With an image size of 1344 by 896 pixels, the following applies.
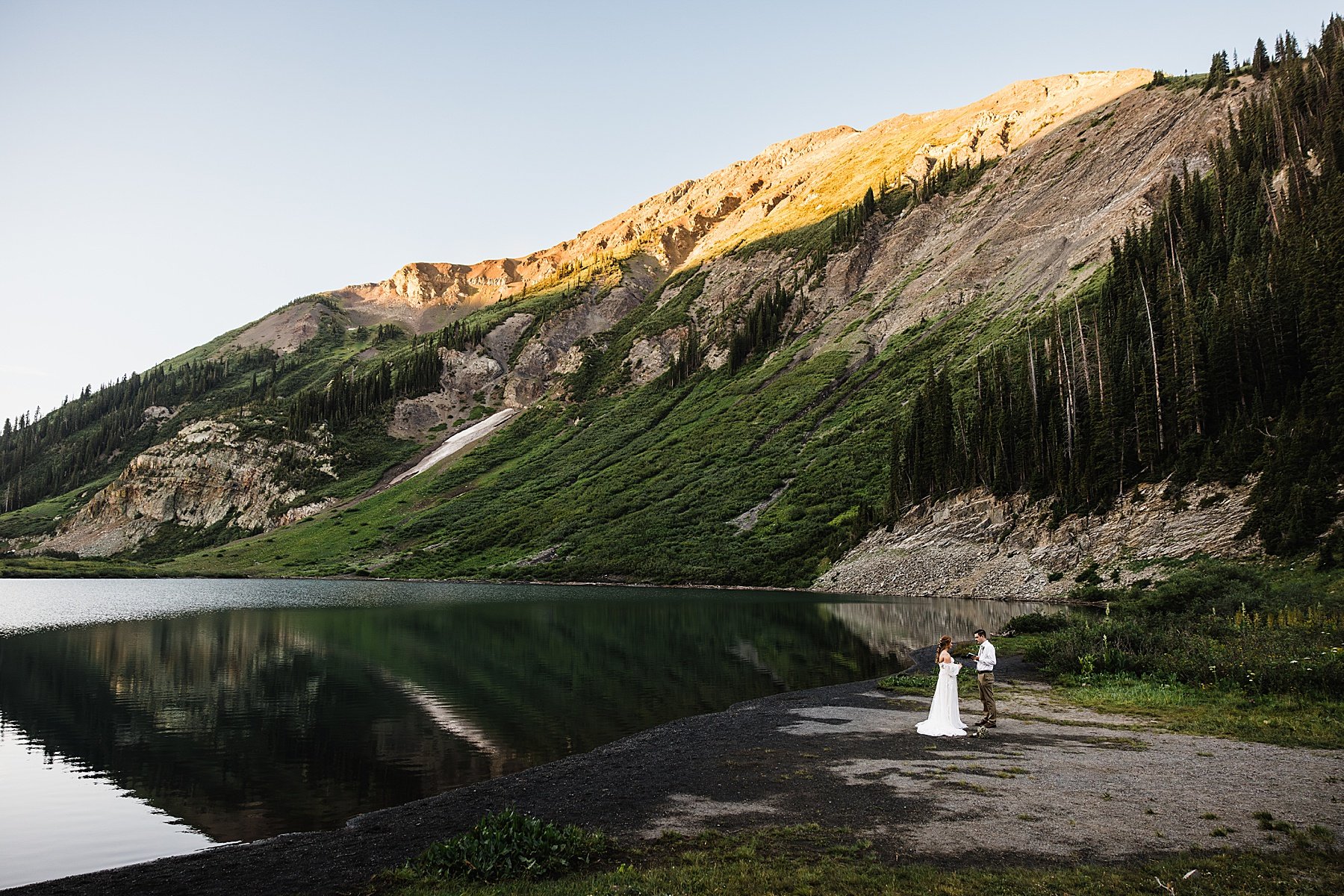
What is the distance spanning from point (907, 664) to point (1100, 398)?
47.6 metres

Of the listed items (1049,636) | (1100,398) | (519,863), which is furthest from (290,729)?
(1100,398)

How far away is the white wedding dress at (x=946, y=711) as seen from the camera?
19.6 metres

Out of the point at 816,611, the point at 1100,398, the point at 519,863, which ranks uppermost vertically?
the point at 1100,398

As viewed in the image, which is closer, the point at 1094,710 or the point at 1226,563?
the point at 1094,710

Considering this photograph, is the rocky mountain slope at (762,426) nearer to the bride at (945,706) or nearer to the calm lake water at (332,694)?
the calm lake water at (332,694)

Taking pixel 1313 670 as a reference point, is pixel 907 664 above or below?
below

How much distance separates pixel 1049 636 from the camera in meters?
32.8

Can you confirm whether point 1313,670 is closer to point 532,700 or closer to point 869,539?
point 532,700

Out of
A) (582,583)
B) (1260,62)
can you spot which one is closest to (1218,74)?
(1260,62)

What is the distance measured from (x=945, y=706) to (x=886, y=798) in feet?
22.5

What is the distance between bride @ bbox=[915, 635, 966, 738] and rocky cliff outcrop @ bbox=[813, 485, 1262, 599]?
124ft

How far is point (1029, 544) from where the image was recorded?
6688cm

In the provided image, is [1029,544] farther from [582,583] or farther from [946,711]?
[582,583]

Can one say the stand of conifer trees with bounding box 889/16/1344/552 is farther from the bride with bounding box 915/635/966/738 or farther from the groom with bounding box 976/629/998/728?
the bride with bounding box 915/635/966/738
